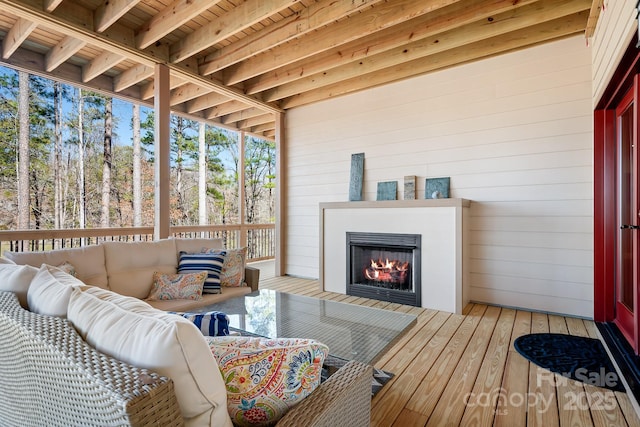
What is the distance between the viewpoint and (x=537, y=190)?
3.37 m

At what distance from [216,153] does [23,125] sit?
148 inches

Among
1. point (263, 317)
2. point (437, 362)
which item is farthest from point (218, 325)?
point (437, 362)

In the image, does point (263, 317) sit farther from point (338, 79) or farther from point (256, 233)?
point (256, 233)

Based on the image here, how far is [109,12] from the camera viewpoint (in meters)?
2.98

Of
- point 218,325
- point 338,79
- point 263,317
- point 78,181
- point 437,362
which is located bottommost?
point 437,362

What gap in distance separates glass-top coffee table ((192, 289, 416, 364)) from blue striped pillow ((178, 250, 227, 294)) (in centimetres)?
32

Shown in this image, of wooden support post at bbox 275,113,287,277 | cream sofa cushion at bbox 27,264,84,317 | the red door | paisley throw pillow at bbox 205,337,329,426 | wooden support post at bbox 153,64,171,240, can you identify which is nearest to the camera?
paisley throw pillow at bbox 205,337,329,426

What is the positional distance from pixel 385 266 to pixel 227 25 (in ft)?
10.8

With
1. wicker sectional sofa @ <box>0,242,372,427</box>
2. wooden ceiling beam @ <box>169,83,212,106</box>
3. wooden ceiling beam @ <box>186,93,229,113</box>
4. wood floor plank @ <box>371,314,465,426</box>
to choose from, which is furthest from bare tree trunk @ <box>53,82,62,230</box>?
wood floor plank @ <box>371,314,465,426</box>

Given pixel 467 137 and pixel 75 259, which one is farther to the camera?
pixel 467 137

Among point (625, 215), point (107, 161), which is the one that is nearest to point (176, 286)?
point (625, 215)

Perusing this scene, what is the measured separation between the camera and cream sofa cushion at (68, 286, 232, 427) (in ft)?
2.24

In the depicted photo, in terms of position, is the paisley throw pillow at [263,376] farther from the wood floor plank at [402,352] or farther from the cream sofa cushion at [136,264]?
the cream sofa cushion at [136,264]

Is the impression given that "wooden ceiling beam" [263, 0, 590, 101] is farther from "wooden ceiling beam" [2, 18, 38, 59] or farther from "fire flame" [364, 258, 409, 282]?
"wooden ceiling beam" [2, 18, 38, 59]
